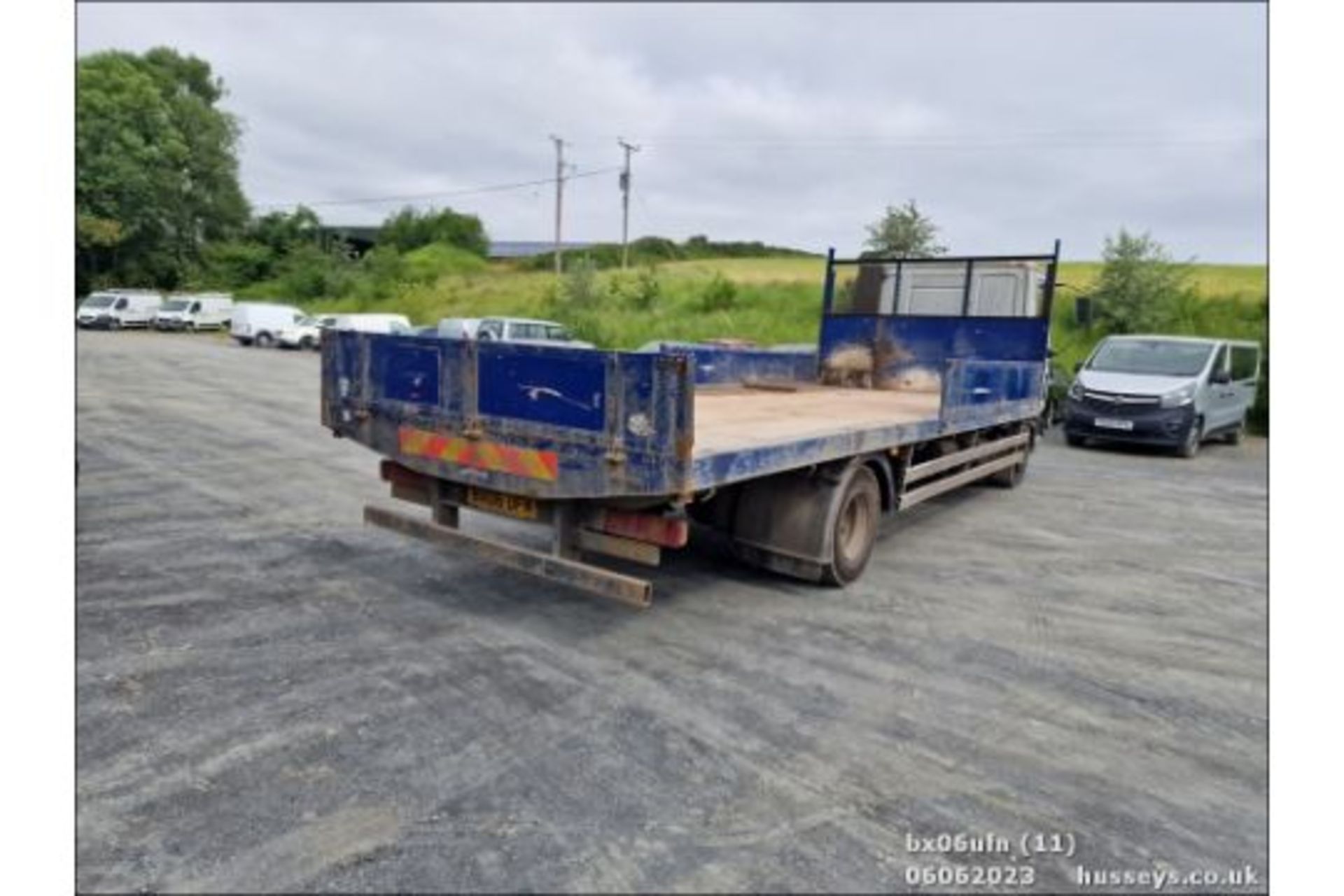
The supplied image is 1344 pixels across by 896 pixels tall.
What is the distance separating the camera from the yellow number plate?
4.59m

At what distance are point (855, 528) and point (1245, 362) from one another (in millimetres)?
13329

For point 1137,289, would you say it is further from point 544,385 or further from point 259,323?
point 259,323

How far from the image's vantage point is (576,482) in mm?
4211

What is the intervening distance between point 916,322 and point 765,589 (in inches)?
204

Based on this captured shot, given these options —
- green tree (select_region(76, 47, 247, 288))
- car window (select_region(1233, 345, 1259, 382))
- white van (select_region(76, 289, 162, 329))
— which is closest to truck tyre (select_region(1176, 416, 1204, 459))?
car window (select_region(1233, 345, 1259, 382))

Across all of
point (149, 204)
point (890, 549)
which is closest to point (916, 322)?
point (890, 549)

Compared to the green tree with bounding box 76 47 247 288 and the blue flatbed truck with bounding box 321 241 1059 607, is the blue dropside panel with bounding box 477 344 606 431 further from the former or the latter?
the green tree with bounding box 76 47 247 288

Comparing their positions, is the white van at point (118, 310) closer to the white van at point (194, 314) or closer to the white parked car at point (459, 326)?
the white van at point (194, 314)

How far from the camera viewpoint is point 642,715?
3654mm

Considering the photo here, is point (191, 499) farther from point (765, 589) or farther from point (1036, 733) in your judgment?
point (1036, 733)

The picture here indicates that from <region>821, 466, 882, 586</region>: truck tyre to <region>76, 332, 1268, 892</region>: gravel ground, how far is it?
0.61 ft

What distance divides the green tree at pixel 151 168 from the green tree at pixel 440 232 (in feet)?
44.0

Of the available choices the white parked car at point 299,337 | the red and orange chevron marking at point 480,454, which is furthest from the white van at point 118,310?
the red and orange chevron marking at point 480,454

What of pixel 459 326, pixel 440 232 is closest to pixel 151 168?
pixel 440 232
